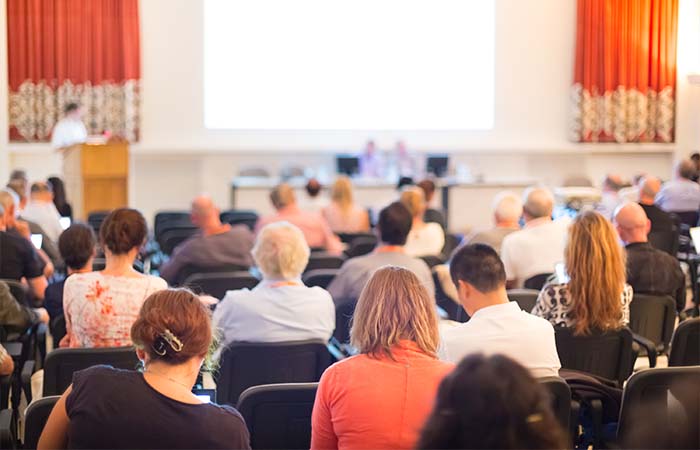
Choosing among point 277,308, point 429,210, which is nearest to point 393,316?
point 277,308

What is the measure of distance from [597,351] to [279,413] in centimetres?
161

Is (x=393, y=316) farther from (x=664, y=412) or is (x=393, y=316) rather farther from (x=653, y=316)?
(x=653, y=316)

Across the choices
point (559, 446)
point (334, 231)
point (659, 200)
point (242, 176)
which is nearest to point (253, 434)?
point (559, 446)

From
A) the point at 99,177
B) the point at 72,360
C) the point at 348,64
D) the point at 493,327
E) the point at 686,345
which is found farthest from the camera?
the point at 348,64

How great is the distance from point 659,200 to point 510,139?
16.4 ft

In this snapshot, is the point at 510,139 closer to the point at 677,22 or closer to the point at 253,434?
the point at 677,22

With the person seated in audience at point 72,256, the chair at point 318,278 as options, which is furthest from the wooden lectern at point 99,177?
the person seated in audience at point 72,256

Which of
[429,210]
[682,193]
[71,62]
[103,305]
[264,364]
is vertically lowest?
[264,364]

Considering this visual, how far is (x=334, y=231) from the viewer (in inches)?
339

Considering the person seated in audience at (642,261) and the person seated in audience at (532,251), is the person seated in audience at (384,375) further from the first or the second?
the person seated in audience at (532,251)

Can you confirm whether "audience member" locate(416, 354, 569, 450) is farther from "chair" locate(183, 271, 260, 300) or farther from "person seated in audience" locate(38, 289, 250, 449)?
"chair" locate(183, 271, 260, 300)

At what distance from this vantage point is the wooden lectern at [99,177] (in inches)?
413

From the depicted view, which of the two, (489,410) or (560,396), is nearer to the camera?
A: (489,410)

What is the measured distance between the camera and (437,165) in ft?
44.4
